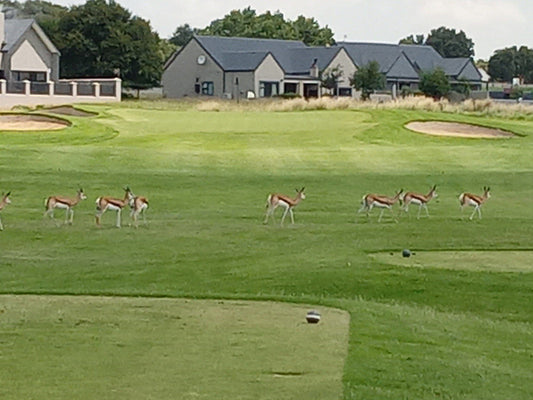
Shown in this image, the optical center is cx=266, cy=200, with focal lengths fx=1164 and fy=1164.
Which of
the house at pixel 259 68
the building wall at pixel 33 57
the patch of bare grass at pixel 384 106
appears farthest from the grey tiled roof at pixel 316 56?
the patch of bare grass at pixel 384 106

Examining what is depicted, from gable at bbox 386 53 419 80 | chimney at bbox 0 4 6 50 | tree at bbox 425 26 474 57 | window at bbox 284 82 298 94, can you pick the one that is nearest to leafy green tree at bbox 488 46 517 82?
tree at bbox 425 26 474 57

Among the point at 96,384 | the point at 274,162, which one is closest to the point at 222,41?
the point at 274,162

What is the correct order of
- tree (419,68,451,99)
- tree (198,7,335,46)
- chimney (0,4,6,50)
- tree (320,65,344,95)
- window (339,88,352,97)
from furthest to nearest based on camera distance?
tree (198,7,335,46) < window (339,88,352,97) < tree (320,65,344,95) < tree (419,68,451,99) < chimney (0,4,6,50)

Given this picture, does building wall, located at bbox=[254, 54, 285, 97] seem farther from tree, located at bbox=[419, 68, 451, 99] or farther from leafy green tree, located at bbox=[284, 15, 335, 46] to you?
leafy green tree, located at bbox=[284, 15, 335, 46]

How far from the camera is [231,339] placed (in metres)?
11.3

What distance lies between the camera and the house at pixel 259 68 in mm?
91875

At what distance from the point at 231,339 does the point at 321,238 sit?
1147cm

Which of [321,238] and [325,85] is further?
[325,85]

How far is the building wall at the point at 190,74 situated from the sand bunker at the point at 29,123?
149ft

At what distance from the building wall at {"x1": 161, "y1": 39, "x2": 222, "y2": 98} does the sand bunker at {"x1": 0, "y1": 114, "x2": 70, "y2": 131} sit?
4543 centimetres

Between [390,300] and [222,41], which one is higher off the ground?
[222,41]

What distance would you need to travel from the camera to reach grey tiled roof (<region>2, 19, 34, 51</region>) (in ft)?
254

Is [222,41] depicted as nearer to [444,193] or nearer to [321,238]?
[444,193]

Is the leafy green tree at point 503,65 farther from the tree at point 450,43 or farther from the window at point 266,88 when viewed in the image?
the window at point 266,88
